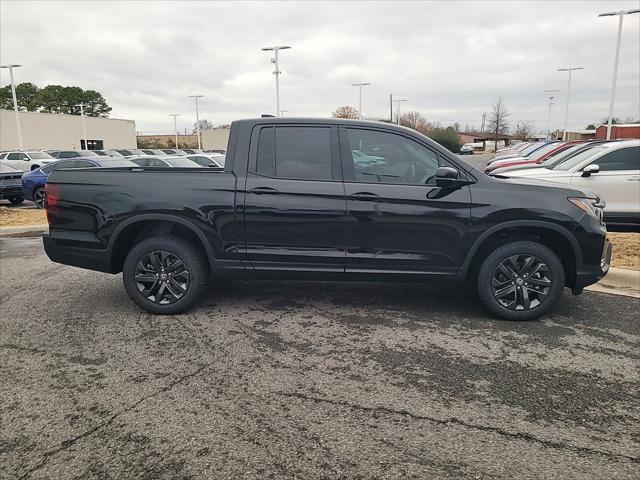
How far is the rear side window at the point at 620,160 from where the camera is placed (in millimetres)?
9125

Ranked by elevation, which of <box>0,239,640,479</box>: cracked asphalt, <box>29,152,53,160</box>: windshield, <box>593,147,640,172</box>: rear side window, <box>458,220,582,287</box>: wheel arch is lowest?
<box>0,239,640,479</box>: cracked asphalt

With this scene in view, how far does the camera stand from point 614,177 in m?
8.95

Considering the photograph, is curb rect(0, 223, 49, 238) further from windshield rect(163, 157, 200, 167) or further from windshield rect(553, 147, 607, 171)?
windshield rect(553, 147, 607, 171)

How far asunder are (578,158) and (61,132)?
69.0 metres

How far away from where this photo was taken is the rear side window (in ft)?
29.9

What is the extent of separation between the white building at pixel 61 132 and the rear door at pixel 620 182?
62.0 meters

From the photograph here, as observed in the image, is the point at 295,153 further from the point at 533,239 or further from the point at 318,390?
the point at 533,239

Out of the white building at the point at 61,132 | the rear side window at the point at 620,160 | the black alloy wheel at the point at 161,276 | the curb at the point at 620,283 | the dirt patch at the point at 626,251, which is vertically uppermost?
the white building at the point at 61,132

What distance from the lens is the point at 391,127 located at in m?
4.71

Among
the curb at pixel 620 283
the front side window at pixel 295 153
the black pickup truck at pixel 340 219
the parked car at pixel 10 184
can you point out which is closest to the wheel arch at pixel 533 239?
the black pickup truck at pixel 340 219

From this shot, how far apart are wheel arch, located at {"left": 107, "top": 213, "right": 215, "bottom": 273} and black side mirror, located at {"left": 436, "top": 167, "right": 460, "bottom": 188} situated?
2214mm

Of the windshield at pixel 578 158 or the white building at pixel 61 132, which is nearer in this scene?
the windshield at pixel 578 158

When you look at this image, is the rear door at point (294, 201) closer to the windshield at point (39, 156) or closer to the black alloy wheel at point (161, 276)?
the black alloy wheel at point (161, 276)

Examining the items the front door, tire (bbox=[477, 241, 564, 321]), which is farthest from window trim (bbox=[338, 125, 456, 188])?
tire (bbox=[477, 241, 564, 321])
